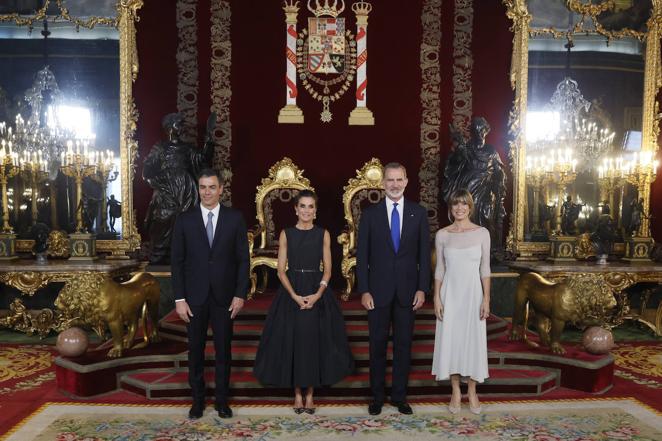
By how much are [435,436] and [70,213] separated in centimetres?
533

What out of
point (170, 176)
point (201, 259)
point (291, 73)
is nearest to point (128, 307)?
point (201, 259)

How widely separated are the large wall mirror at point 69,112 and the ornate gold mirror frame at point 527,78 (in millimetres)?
4900

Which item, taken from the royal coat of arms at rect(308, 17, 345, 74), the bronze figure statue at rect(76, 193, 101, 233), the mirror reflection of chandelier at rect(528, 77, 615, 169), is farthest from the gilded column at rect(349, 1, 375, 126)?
the bronze figure statue at rect(76, 193, 101, 233)

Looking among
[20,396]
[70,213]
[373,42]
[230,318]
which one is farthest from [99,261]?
[373,42]

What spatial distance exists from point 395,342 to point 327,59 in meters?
4.46

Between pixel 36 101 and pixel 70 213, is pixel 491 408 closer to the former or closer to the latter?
pixel 70 213

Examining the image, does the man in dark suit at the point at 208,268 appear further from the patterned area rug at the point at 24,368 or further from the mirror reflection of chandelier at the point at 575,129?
the mirror reflection of chandelier at the point at 575,129

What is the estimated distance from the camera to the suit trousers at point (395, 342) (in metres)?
3.73

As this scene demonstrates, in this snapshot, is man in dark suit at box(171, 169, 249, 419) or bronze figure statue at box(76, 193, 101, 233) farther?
bronze figure statue at box(76, 193, 101, 233)

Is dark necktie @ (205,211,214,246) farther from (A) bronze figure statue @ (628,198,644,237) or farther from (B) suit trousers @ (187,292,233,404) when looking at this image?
(A) bronze figure statue @ (628,198,644,237)

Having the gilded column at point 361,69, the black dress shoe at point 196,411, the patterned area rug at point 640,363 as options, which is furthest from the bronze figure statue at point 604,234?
the black dress shoe at point 196,411

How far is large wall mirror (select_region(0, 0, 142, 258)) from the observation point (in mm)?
6672

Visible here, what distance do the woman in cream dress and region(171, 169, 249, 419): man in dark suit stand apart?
1436mm

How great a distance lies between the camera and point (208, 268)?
355 cm
